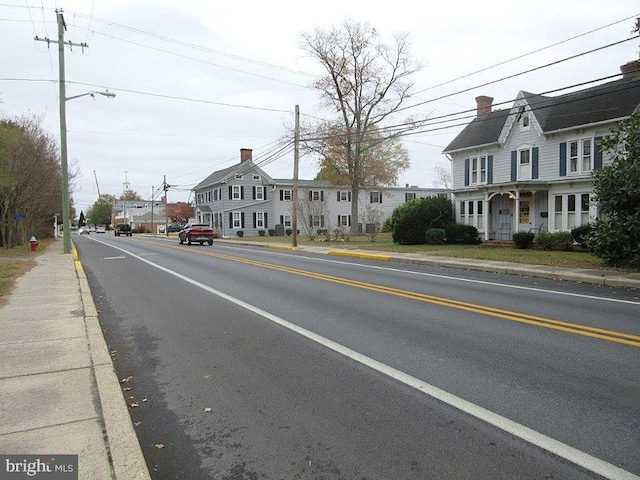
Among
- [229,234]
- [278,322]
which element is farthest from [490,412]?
[229,234]

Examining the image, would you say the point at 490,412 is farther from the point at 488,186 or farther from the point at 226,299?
the point at 488,186

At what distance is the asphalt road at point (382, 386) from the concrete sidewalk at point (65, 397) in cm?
25

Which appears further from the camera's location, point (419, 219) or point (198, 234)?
point (198, 234)

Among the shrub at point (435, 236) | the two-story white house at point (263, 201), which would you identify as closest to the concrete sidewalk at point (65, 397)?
the shrub at point (435, 236)

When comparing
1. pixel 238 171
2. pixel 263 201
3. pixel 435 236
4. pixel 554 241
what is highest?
pixel 238 171

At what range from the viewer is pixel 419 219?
95.0ft

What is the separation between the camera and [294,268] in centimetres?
1631

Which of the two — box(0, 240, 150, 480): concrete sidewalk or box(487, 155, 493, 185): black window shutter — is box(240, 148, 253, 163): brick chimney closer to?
box(487, 155, 493, 185): black window shutter

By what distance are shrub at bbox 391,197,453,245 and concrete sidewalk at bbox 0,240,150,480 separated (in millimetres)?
22913

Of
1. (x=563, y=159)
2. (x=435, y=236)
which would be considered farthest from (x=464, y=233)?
(x=563, y=159)

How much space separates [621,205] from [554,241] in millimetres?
9191

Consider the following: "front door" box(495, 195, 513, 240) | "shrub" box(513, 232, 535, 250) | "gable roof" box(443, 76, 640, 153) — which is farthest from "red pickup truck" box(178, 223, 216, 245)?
"shrub" box(513, 232, 535, 250)

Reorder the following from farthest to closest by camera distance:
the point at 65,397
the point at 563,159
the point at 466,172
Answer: the point at 466,172
the point at 563,159
the point at 65,397

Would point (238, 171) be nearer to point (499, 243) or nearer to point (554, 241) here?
point (499, 243)
